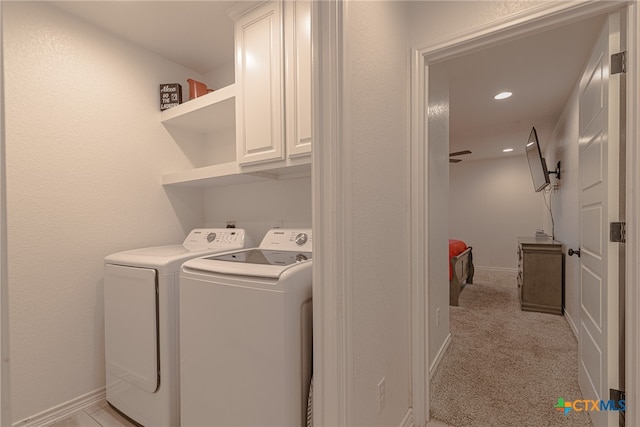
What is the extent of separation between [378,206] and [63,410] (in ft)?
7.29

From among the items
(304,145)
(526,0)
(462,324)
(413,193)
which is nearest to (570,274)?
(462,324)

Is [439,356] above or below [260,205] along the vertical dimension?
below

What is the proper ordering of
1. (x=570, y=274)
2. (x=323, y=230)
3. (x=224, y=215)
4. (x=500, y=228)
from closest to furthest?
(x=323, y=230) < (x=224, y=215) < (x=570, y=274) < (x=500, y=228)

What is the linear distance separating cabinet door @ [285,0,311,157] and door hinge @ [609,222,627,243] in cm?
142

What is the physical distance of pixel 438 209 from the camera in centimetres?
225

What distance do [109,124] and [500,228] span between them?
256 inches

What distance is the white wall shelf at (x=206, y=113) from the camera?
6.51ft

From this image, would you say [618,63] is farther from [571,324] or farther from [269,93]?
[571,324]

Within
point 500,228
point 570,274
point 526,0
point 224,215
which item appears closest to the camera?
point 526,0

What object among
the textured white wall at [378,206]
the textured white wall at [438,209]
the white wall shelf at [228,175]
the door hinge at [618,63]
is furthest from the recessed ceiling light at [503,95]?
the white wall shelf at [228,175]

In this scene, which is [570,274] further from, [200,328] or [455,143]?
[200,328]

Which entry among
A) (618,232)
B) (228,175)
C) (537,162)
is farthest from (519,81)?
(228,175)

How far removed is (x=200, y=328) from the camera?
4.28 ft

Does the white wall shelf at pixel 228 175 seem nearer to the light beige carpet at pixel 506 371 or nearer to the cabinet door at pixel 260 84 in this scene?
the cabinet door at pixel 260 84
